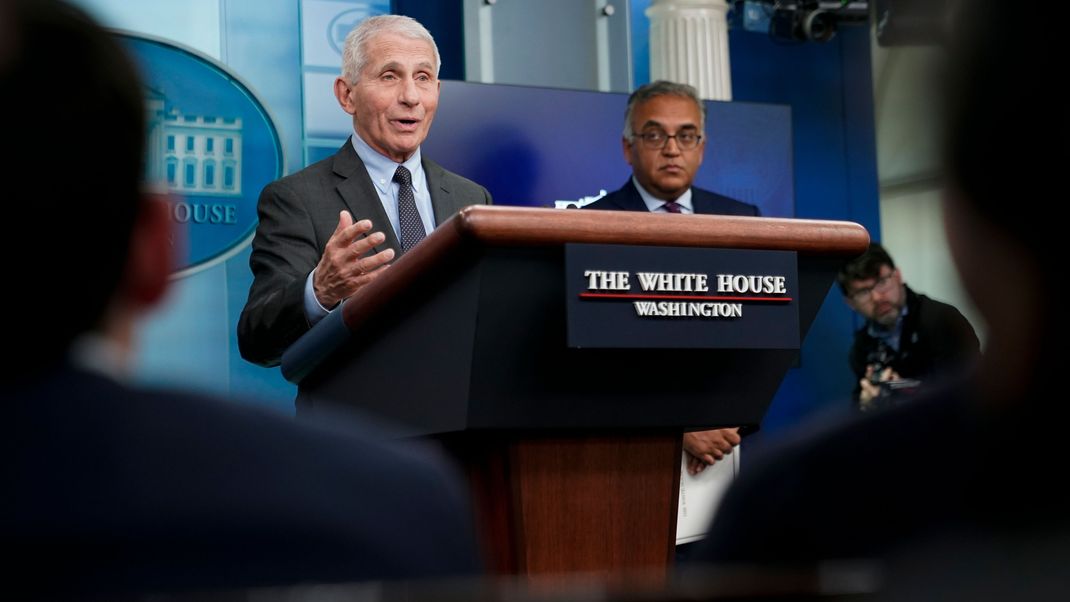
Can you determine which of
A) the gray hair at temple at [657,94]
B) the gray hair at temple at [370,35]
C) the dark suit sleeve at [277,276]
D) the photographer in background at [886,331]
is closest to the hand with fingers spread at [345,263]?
the dark suit sleeve at [277,276]

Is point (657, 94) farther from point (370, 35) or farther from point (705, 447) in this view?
point (705, 447)

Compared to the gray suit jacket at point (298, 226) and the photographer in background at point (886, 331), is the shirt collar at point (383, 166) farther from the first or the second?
the photographer in background at point (886, 331)

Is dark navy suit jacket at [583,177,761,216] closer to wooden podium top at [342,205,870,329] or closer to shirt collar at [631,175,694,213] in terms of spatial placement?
shirt collar at [631,175,694,213]

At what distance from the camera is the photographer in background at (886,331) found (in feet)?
17.7

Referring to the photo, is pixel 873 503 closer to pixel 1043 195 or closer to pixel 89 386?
pixel 1043 195

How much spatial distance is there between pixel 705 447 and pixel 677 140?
4.98 feet

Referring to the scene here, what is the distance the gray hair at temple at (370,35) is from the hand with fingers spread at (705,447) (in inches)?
48.8

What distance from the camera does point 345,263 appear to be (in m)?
2.04

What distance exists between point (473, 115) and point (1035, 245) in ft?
14.8

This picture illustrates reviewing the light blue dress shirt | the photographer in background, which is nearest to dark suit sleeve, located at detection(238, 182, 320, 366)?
the light blue dress shirt

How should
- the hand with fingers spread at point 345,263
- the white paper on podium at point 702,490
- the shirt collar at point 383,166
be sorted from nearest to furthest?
the hand with fingers spread at point 345,263 → the white paper on podium at point 702,490 → the shirt collar at point 383,166

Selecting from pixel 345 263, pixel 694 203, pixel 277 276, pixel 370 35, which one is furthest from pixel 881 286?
pixel 345 263

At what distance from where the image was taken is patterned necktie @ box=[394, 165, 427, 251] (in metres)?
2.85

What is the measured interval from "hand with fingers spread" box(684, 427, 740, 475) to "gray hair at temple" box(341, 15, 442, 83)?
1239 mm
